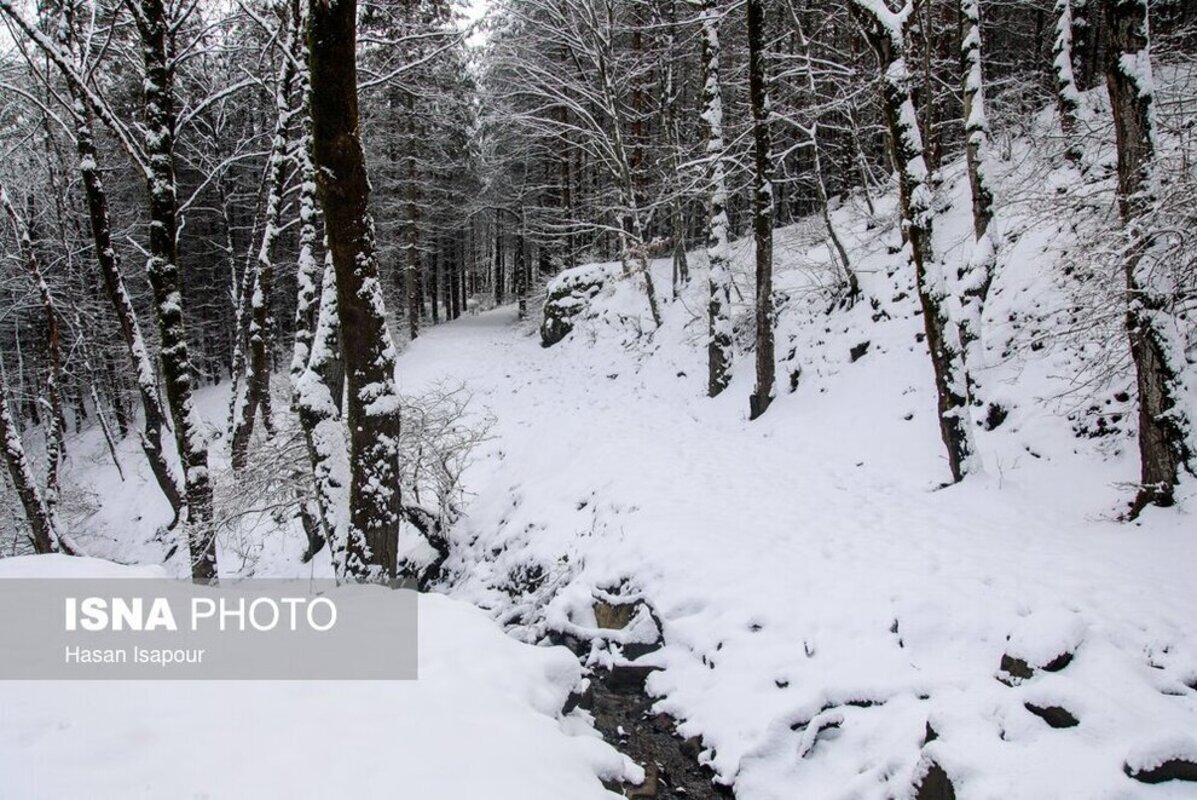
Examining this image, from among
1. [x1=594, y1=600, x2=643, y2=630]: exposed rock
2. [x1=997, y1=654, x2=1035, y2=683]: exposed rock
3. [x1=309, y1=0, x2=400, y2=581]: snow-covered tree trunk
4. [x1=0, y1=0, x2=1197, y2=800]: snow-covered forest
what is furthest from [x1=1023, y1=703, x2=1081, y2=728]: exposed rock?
[x1=309, y1=0, x2=400, y2=581]: snow-covered tree trunk

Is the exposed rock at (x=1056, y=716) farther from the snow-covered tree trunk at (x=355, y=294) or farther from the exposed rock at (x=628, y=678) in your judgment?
the snow-covered tree trunk at (x=355, y=294)

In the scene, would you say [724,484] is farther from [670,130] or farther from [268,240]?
[670,130]

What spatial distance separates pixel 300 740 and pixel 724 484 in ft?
20.8

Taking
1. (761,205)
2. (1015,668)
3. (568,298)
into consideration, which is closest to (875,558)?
(1015,668)

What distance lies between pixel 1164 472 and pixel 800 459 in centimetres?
411

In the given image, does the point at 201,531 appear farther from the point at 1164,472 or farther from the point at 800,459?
the point at 1164,472

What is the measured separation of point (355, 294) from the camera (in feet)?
17.2

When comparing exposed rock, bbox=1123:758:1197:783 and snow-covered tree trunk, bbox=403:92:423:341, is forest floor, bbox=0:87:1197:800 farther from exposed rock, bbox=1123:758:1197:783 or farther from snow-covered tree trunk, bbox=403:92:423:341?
snow-covered tree trunk, bbox=403:92:423:341

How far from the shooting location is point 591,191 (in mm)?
24750

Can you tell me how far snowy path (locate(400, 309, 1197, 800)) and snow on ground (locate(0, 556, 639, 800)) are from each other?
146 cm

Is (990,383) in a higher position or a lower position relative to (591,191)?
lower

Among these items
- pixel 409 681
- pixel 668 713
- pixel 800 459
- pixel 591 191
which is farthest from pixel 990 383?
pixel 591 191

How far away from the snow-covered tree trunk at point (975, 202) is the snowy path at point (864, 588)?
148 centimetres

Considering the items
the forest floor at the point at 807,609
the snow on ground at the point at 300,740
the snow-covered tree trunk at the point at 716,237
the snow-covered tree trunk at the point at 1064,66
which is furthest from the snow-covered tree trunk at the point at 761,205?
the snow on ground at the point at 300,740
